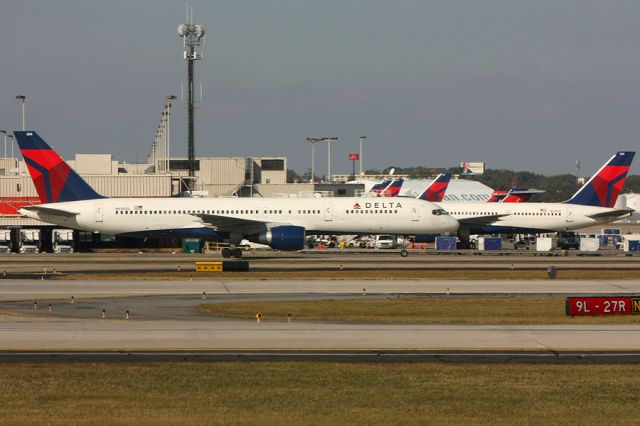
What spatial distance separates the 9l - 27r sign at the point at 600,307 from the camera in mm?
35438

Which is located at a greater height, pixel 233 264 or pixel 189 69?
pixel 189 69

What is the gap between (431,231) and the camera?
73.6 meters

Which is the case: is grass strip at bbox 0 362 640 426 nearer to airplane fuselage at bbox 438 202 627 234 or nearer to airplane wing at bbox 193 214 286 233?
airplane wing at bbox 193 214 286 233

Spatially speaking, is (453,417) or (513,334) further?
(513,334)

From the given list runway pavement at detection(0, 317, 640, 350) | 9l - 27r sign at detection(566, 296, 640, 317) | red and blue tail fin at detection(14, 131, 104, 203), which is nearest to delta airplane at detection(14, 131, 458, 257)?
red and blue tail fin at detection(14, 131, 104, 203)

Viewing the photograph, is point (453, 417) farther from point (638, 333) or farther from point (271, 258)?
point (271, 258)

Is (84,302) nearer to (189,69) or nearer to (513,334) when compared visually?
(513,334)

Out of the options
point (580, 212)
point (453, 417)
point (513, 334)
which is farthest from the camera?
point (580, 212)

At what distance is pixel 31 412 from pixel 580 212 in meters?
75.4

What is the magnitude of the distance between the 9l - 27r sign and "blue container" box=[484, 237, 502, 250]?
5433cm

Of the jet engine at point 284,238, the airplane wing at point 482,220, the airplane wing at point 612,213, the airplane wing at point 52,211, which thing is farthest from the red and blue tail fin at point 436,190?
the airplane wing at point 52,211

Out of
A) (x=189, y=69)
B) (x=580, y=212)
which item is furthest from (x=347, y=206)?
(x=189, y=69)

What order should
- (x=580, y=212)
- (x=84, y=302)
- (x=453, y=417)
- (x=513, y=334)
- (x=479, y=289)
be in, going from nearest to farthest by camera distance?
1. (x=453, y=417)
2. (x=513, y=334)
3. (x=84, y=302)
4. (x=479, y=289)
5. (x=580, y=212)

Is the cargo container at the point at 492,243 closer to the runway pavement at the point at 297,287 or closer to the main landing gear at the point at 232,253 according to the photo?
the main landing gear at the point at 232,253
